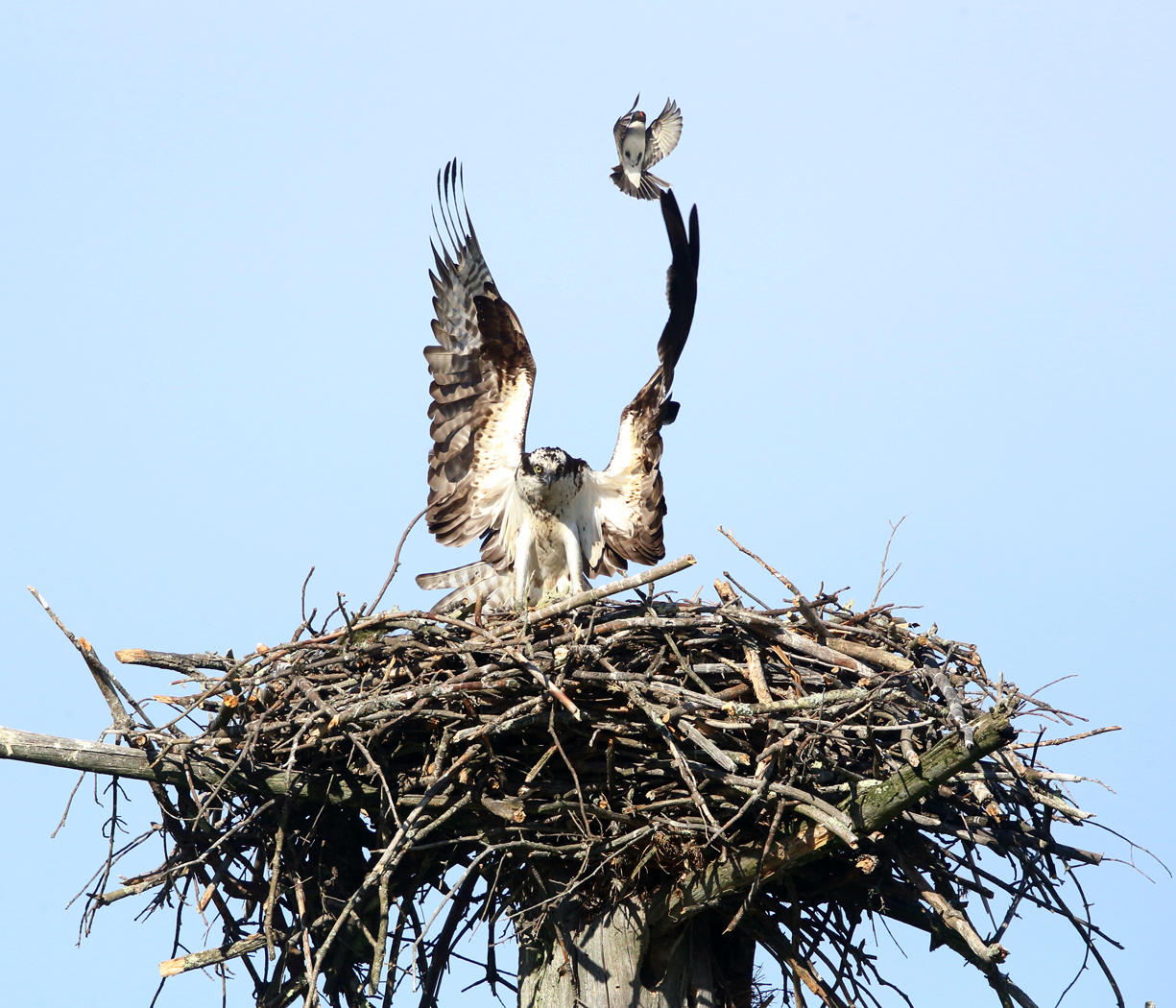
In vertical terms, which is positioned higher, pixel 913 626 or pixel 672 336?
pixel 672 336

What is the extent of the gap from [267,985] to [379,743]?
1178 mm

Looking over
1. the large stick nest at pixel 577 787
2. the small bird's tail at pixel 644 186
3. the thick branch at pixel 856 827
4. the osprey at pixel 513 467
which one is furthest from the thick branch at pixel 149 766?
the small bird's tail at pixel 644 186

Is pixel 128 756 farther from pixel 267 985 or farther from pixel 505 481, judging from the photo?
pixel 505 481

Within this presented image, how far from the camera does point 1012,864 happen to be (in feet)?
19.7

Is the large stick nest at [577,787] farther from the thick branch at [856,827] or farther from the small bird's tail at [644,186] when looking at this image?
the small bird's tail at [644,186]

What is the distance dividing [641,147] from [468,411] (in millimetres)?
1965

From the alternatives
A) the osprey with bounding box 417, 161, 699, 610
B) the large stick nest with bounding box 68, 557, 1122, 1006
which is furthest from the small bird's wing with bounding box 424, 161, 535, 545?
the large stick nest with bounding box 68, 557, 1122, 1006

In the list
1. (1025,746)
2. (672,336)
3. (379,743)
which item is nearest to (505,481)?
(672,336)

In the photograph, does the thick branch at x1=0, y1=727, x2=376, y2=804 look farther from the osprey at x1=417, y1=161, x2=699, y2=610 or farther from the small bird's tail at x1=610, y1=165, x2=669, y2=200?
the small bird's tail at x1=610, y1=165, x2=669, y2=200

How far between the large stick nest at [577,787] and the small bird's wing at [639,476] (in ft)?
7.85

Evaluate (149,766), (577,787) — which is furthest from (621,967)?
(149,766)

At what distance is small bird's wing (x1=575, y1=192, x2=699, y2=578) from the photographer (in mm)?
8570

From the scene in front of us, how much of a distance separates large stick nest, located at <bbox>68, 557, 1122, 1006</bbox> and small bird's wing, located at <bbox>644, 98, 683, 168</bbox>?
9.81 ft

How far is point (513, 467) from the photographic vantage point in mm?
8945
